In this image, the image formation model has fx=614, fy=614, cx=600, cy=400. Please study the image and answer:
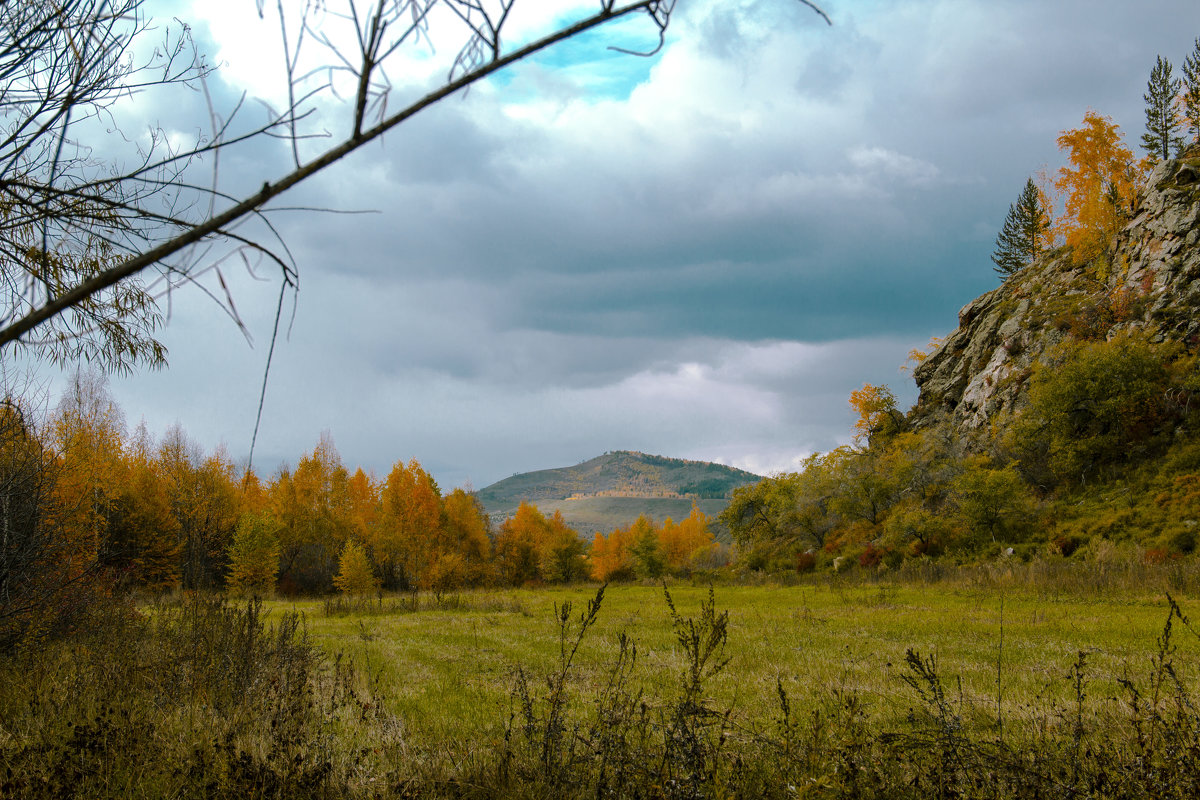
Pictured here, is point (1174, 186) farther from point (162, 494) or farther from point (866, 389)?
point (162, 494)

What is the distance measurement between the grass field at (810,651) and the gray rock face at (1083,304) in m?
26.4

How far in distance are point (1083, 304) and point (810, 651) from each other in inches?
1600

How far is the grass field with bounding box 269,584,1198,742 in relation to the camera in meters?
6.54

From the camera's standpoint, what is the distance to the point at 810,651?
1030 cm

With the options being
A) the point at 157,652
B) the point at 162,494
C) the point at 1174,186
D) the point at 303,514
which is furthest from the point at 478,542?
the point at 1174,186

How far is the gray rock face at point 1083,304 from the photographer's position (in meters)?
33.8

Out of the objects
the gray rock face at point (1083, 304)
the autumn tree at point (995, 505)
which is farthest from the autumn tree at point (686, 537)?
the autumn tree at point (995, 505)

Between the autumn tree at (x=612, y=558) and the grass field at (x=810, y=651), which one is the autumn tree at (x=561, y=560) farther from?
the grass field at (x=810, y=651)

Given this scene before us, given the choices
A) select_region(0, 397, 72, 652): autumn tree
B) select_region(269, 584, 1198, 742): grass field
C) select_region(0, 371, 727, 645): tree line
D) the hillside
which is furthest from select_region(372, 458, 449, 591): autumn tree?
select_region(0, 397, 72, 652): autumn tree

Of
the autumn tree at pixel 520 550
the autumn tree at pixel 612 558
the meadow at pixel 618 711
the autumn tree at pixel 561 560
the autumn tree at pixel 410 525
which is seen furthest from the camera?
the autumn tree at pixel 612 558

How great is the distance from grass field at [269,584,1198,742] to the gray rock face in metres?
26.4

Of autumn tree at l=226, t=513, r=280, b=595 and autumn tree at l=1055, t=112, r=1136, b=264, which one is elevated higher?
autumn tree at l=1055, t=112, r=1136, b=264

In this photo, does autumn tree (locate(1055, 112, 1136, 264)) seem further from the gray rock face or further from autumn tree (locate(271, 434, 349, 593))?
autumn tree (locate(271, 434, 349, 593))

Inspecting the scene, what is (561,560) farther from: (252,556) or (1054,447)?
(1054,447)
